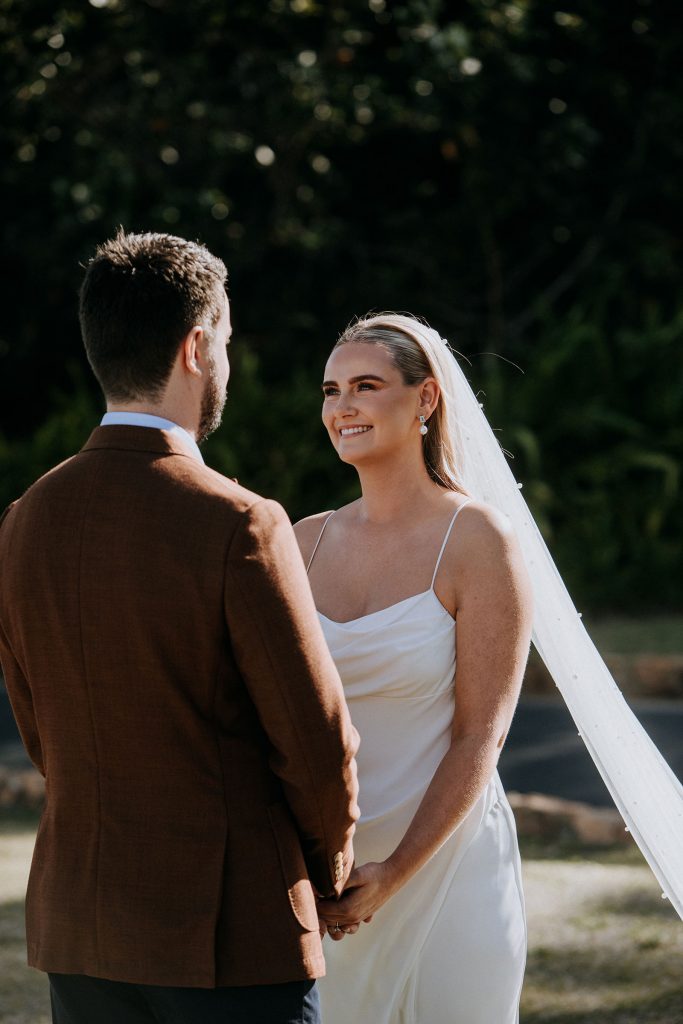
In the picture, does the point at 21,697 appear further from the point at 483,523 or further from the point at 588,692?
the point at 588,692

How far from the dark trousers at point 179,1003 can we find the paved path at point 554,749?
18.7 ft

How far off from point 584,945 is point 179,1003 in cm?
338

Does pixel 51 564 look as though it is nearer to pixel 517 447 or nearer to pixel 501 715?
pixel 501 715

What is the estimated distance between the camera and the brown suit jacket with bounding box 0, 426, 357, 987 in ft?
6.31

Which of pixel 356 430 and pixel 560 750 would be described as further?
pixel 560 750

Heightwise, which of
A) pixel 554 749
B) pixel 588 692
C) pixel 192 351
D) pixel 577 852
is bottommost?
pixel 554 749

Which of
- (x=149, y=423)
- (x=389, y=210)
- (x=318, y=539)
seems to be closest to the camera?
(x=149, y=423)

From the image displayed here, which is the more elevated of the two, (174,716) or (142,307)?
(142,307)

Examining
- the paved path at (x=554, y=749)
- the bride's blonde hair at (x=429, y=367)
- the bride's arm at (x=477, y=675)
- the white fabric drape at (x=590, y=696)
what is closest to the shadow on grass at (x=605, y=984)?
the white fabric drape at (x=590, y=696)

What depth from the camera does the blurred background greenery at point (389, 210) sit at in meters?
12.2

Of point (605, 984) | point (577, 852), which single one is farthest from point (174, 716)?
point (577, 852)

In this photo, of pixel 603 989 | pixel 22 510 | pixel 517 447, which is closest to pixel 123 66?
pixel 517 447

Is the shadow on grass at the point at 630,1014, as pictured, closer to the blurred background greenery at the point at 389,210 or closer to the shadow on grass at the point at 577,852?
the shadow on grass at the point at 577,852

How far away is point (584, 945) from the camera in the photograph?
494 centimetres
